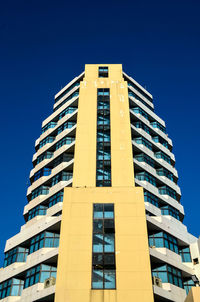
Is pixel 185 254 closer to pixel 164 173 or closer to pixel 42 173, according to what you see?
pixel 164 173

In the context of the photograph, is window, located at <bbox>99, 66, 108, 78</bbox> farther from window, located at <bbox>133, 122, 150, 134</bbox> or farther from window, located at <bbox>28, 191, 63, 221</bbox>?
window, located at <bbox>28, 191, 63, 221</bbox>

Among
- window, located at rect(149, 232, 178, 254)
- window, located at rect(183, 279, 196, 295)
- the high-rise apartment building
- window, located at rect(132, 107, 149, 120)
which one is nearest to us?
the high-rise apartment building

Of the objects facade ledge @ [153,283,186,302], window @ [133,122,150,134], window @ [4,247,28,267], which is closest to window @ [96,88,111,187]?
window @ [133,122,150,134]

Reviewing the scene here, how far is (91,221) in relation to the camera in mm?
34812

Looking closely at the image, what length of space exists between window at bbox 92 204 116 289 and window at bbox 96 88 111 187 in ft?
14.9

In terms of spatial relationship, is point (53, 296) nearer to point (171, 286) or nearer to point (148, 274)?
point (148, 274)

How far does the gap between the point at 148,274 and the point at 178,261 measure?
7.60 meters

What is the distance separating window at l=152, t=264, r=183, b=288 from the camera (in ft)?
116

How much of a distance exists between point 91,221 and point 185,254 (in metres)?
12.5

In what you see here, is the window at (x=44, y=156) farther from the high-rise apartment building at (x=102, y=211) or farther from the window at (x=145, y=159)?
the window at (x=145, y=159)

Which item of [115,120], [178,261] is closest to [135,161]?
[115,120]

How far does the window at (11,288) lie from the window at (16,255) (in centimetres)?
208

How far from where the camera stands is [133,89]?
54.9 m

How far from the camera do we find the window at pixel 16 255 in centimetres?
3938
